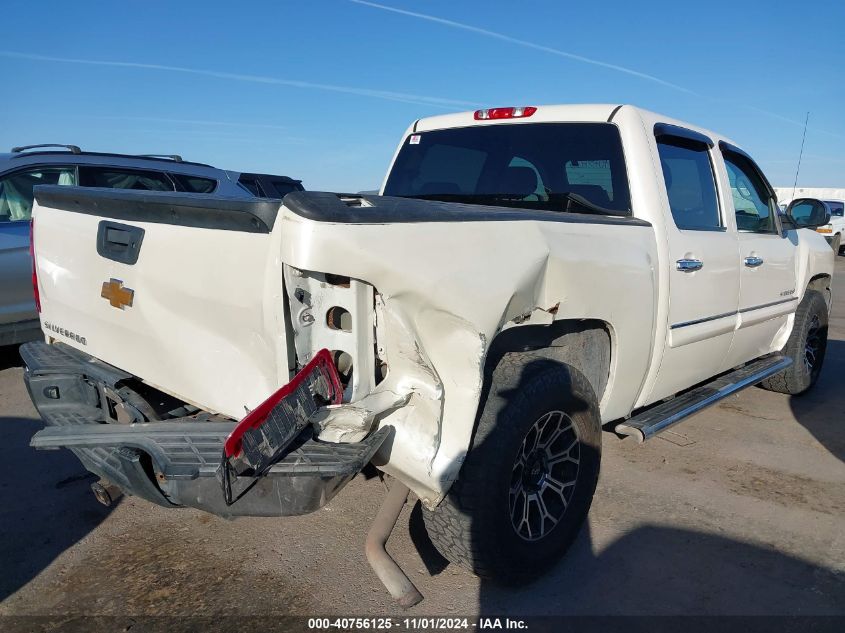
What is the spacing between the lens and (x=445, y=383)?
2.18 metres

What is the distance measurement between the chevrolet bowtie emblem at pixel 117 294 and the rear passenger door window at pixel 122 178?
3.68 meters

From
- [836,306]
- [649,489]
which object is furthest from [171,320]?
[836,306]

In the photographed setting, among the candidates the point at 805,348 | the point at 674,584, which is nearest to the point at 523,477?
the point at 674,584

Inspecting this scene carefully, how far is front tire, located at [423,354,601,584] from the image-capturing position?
2363 mm

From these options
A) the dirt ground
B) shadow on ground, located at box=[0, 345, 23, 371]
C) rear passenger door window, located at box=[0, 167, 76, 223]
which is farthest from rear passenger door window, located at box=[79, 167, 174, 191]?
the dirt ground

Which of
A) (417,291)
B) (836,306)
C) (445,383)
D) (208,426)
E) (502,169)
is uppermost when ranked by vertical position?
(502,169)

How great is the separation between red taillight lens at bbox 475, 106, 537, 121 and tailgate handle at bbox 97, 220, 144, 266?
7.29 ft

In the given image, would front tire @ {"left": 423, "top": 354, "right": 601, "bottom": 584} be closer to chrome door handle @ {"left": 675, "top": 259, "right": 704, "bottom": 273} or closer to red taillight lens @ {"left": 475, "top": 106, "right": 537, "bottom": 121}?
chrome door handle @ {"left": 675, "top": 259, "right": 704, "bottom": 273}

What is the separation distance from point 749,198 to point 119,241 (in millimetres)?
4000

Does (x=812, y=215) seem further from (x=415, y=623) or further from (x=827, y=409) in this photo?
(x=415, y=623)

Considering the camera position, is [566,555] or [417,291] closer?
[417,291]

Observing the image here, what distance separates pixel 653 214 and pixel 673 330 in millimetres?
609

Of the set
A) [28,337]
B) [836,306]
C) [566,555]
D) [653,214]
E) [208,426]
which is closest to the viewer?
[208,426]

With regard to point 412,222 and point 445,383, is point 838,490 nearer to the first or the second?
point 445,383
